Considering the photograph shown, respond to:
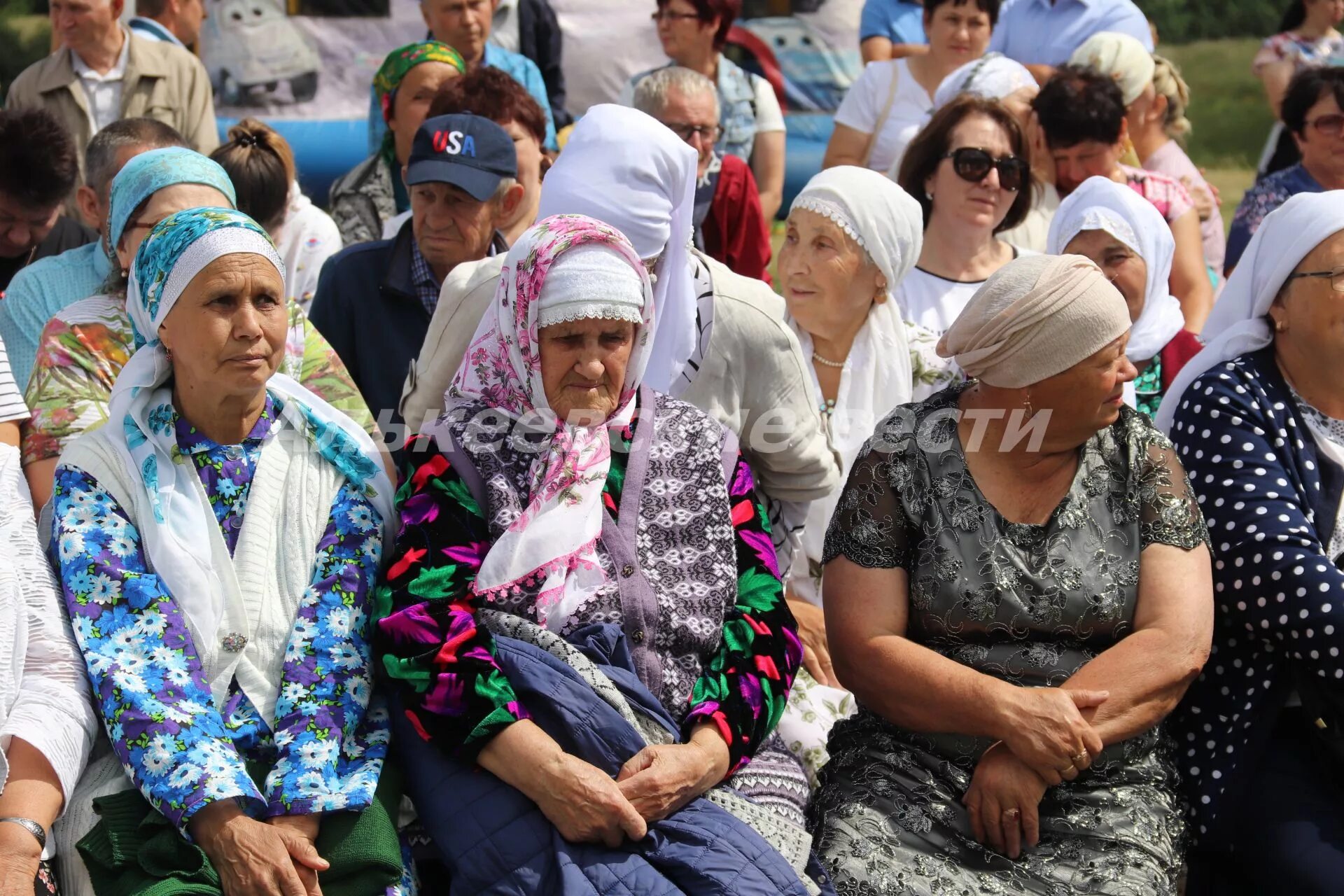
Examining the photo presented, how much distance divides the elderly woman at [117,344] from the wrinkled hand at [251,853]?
1.03 meters

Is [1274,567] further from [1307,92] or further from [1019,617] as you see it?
[1307,92]

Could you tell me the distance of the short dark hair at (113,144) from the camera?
14.0 ft

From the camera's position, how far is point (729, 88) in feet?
22.2

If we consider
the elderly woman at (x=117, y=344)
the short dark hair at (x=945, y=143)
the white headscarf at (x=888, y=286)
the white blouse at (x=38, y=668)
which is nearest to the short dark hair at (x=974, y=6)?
the short dark hair at (x=945, y=143)

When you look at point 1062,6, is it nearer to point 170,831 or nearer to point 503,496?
point 503,496

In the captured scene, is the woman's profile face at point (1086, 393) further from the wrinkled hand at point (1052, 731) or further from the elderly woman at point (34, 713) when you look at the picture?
the elderly woman at point (34, 713)

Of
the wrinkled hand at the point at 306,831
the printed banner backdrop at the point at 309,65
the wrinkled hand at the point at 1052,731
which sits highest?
the wrinkled hand at the point at 1052,731

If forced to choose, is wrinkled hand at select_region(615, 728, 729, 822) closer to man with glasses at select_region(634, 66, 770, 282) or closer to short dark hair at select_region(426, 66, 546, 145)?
short dark hair at select_region(426, 66, 546, 145)

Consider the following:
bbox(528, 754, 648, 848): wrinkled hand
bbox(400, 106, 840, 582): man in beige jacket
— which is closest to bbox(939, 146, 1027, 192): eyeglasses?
bbox(400, 106, 840, 582): man in beige jacket

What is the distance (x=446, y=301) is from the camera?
12.2 feet

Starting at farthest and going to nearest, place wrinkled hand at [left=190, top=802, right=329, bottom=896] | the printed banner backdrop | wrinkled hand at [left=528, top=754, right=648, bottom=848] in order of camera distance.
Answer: the printed banner backdrop < wrinkled hand at [left=528, top=754, right=648, bottom=848] < wrinkled hand at [left=190, top=802, right=329, bottom=896]

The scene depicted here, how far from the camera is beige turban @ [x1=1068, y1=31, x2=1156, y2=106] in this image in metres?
6.43

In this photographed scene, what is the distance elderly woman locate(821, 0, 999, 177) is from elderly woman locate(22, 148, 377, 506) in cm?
346

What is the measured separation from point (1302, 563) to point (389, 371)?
8.38 feet
